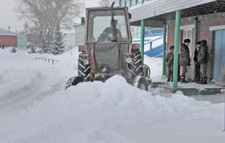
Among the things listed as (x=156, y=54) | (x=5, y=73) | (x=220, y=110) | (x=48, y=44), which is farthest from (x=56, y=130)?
(x=48, y=44)

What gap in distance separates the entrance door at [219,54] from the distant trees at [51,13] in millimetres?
47373

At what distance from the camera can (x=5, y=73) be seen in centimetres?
1455

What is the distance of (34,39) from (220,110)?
7047 centimetres

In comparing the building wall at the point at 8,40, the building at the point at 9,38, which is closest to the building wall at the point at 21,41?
the building at the point at 9,38

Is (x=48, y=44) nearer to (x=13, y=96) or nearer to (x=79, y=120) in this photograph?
(x=13, y=96)

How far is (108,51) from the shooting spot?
887 centimetres

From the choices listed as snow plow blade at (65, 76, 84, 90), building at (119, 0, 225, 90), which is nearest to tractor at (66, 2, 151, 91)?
snow plow blade at (65, 76, 84, 90)

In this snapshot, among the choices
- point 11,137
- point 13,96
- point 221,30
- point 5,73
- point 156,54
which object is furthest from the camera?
point 156,54

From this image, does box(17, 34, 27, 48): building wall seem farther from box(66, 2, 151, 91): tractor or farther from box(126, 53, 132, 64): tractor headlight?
box(126, 53, 132, 64): tractor headlight

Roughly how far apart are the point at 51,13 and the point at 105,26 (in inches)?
1997

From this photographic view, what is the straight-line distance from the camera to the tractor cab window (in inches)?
373

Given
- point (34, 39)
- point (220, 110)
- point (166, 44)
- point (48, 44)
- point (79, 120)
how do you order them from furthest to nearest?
point (34, 39), point (48, 44), point (166, 44), point (220, 110), point (79, 120)

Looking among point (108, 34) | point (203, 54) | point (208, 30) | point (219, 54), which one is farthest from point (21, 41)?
point (108, 34)

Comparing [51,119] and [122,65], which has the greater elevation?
[122,65]
